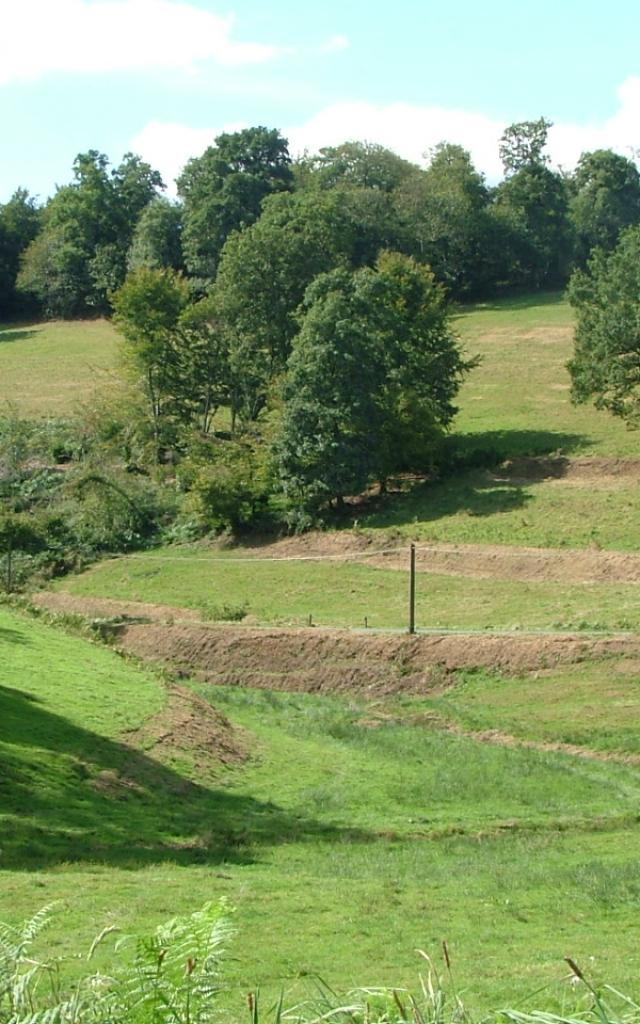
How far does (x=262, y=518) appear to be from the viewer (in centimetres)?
6438

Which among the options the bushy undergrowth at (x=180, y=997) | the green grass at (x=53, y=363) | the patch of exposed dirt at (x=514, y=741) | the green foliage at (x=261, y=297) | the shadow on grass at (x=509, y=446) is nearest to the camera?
the bushy undergrowth at (x=180, y=997)

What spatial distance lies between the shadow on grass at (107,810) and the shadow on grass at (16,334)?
8878 cm

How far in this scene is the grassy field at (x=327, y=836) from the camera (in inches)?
566

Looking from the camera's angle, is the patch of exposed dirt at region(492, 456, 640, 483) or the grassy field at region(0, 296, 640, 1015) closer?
the grassy field at region(0, 296, 640, 1015)

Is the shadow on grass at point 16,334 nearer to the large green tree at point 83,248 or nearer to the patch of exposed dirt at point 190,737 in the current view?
the large green tree at point 83,248

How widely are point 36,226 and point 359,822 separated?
11290 centimetres

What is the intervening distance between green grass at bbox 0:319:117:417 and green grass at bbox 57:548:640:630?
22937mm

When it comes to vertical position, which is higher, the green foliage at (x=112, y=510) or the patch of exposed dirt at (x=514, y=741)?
the green foliage at (x=112, y=510)

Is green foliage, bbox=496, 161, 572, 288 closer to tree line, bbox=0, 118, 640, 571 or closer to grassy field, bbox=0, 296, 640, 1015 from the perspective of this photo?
tree line, bbox=0, 118, 640, 571

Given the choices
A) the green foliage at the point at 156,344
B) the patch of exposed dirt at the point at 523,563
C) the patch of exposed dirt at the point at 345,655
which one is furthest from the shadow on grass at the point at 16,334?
the patch of exposed dirt at the point at 345,655

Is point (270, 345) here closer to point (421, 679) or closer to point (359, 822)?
point (421, 679)

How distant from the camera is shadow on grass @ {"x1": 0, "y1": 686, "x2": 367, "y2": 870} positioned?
2055 centimetres

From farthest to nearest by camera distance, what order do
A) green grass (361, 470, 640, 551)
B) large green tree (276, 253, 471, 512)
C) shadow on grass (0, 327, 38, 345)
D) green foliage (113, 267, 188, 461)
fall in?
shadow on grass (0, 327, 38, 345), green foliage (113, 267, 188, 461), large green tree (276, 253, 471, 512), green grass (361, 470, 640, 551)

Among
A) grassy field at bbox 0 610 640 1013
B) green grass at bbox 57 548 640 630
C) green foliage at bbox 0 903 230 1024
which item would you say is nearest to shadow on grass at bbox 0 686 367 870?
grassy field at bbox 0 610 640 1013
